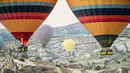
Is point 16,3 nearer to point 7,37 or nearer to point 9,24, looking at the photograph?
point 9,24

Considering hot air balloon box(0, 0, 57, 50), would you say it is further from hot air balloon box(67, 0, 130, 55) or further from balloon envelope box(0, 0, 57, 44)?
hot air balloon box(67, 0, 130, 55)

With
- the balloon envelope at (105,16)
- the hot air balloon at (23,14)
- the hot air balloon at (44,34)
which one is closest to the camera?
the balloon envelope at (105,16)

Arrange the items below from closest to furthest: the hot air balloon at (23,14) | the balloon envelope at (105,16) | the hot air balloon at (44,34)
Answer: the balloon envelope at (105,16) → the hot air balloon at (23,14) → the hot air balloon at (44,34)

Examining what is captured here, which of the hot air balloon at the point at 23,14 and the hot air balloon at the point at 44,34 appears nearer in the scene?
the hot air balloon at the point at 23,14

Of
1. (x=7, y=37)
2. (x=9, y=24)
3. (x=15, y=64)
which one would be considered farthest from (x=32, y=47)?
(x=9, y=24)

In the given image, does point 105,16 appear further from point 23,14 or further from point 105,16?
point 23,14

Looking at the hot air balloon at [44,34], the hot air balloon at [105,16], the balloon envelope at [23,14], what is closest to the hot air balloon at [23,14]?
the balloon envelope at [23,14]

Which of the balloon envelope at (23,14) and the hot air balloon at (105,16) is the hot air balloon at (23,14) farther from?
the hot air balloon at (105,16)
